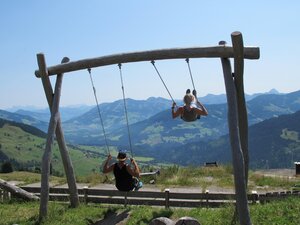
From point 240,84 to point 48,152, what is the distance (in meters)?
5.59

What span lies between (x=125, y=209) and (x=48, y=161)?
2637mm

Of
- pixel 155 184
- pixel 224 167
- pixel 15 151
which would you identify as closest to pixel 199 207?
pixel 155 184

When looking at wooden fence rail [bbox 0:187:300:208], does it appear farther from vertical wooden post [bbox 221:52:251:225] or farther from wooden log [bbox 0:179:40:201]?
vertical wooden post [bbox 221:52:251:225]

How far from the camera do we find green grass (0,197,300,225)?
9.66 metres

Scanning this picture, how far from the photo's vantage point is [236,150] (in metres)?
9.23

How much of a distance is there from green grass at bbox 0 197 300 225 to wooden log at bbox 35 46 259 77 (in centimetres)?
370

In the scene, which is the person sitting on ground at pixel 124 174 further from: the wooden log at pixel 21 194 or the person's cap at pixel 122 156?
the wooden log at pixel 21 194

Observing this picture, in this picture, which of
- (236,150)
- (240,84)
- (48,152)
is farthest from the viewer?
(48,152)

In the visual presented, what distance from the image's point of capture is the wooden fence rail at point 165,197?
12.2 metres

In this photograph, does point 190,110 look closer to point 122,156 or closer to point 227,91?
point 227,91

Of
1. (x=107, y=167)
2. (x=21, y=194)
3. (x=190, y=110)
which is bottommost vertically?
(x=21, y=194)

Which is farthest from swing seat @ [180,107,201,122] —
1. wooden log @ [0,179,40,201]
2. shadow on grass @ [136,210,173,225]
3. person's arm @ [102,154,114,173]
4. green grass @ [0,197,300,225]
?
wooden log @ [0,179,40,201]

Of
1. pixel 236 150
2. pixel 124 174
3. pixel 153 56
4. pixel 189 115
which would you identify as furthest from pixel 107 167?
pixel 236 150

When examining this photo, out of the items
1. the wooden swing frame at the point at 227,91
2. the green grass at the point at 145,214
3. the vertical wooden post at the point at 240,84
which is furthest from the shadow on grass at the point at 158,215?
the vertical wooden post at the point at 240,84
